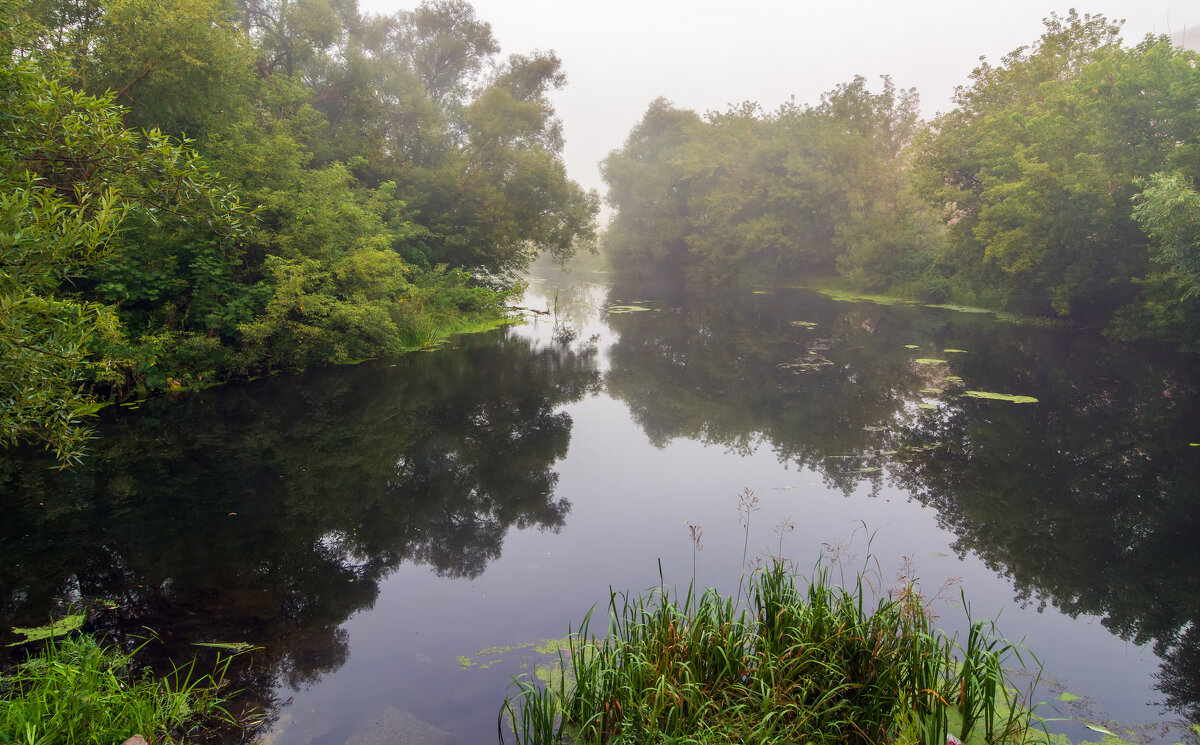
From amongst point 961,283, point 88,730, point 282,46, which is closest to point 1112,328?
point 961,283

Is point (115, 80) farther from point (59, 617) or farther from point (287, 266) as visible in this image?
point (59, 617)

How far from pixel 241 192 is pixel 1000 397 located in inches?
553

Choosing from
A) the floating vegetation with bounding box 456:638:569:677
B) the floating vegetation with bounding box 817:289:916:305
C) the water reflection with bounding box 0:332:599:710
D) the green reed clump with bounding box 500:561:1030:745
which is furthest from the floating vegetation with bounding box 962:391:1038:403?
the floating vegetation with bounding box 817:289:916:305

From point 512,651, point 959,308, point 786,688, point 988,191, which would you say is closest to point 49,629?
point 512,651

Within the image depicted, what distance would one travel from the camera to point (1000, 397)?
10.5 metres

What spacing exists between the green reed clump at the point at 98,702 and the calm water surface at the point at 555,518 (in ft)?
0.98

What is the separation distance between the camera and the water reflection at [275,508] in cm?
444

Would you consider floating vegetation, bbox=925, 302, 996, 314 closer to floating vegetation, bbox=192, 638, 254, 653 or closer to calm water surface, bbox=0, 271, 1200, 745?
calm water surface, bbox=0, 271, 1200, 745

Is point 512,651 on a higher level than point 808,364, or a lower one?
lower

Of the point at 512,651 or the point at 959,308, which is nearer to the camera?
the point at 512,651

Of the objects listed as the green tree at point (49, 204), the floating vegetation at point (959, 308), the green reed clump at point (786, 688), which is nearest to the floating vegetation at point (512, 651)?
the green reed clump at point (786, 688)

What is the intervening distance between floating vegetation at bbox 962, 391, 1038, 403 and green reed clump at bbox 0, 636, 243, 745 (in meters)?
11.5

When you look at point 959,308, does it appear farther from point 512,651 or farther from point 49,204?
point 49,204

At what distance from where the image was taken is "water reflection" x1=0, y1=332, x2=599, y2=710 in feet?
14.6
